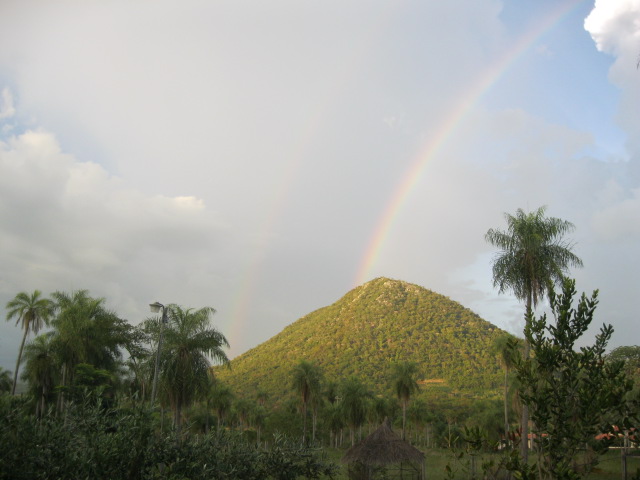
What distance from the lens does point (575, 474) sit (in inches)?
203

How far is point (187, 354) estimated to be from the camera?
29828mm

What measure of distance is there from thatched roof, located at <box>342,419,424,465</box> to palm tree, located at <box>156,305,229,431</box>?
10.2 m

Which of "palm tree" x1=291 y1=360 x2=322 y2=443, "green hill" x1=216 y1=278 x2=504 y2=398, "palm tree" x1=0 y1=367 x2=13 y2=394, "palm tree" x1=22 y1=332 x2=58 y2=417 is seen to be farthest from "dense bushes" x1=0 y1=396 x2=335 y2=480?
"green hill" x1=216 y1=278 x2=504 y2=398

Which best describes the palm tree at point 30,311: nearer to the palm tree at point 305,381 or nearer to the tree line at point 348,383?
the tree line at point 348,383

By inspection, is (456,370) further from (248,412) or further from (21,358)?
(21,358)

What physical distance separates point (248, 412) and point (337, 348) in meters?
51.1

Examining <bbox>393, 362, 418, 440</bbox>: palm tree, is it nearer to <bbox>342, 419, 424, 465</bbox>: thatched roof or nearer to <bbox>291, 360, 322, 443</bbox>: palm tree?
<bbox>291, 360, 322, 443</bbox>: palm tree

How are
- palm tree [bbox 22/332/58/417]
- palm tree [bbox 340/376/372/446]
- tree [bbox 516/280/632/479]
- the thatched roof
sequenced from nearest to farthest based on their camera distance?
tree [bbox 516/280/632/479] < the thatched roof < palm tree [bbox 22/332/58/417] < palm tree [bbox 340/376/372/446]

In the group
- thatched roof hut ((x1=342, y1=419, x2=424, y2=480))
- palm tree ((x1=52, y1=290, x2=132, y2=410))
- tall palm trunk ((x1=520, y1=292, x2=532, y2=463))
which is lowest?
thatched roof hut ((x1=342, y1=419, x2=424, y2=480))

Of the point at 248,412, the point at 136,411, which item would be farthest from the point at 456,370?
the point at 136,411

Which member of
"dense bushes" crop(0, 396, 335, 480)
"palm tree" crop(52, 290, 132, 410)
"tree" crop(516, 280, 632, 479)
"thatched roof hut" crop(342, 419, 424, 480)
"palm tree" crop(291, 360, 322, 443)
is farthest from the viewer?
"palm tree" crop(291, 360, 322, 443)

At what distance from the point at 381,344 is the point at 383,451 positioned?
345 ft

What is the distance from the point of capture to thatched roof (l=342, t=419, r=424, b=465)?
26.8m

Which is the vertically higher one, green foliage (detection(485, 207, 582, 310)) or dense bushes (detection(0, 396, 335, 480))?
green foliage (detection(485, 207, 582, 310))
